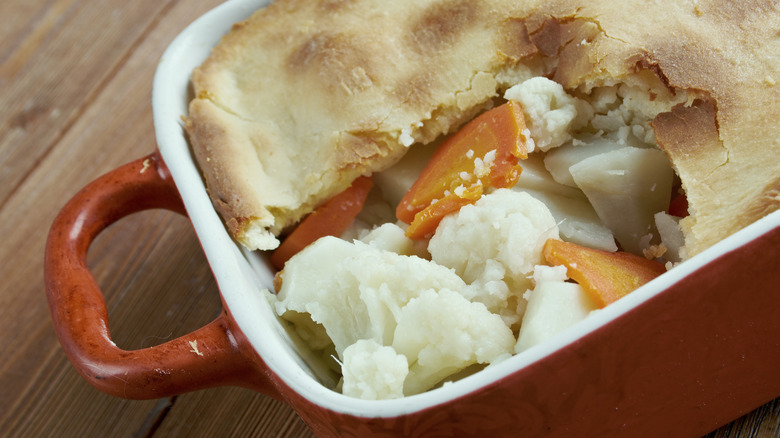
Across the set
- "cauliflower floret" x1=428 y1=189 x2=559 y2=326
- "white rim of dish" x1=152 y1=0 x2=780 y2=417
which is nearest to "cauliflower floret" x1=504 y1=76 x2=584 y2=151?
"cauliflower floret" x1=428 y1=189 x2=559 y2=326

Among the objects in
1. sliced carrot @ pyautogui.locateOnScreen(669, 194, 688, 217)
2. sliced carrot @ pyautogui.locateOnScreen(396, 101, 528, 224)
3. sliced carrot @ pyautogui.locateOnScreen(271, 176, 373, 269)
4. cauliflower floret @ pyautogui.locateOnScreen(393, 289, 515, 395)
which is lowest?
sliced carrot @ pyautogui.locateOnScreen(669, 194, 688, 217)

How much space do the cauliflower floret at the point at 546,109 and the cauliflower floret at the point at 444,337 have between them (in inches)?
16.3

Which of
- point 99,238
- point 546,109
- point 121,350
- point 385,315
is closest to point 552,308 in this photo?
point 385,315

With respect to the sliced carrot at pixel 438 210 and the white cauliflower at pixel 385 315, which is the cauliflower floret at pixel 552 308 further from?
the sliced carrot at pixel 438 210


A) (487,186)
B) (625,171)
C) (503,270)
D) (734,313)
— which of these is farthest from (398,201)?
(734,313)

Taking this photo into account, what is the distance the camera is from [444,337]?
134 centimetres

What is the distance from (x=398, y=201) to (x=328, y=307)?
1.18 ft

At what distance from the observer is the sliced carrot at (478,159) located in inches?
60.2

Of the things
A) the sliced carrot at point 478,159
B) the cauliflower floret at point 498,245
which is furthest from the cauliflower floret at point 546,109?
the cauliflower floret at point 498,245

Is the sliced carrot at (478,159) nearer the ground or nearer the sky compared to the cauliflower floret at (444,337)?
nearer the sky

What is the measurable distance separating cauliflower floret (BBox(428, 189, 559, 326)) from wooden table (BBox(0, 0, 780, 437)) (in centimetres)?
61

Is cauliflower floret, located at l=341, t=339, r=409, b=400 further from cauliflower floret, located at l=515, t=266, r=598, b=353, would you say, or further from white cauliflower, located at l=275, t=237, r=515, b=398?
cauliflower floret, located at l=515, t=266, r=598, b=353

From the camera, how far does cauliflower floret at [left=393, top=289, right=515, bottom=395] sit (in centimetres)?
133

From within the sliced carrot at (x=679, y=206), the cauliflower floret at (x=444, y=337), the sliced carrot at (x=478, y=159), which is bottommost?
the sliced carrot at (x=679, y=206)
